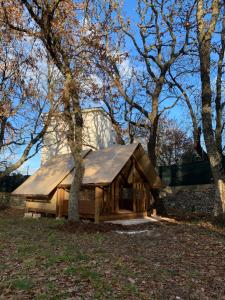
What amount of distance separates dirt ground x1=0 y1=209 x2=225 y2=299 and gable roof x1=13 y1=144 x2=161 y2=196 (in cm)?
439

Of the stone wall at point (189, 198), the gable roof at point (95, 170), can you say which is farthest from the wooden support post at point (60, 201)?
the stone wall at point (189, 198)

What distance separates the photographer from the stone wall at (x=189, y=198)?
70.1 feet

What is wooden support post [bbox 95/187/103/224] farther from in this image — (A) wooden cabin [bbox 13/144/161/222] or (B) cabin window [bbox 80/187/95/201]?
(B) cabin window [bbox 80/187/95/201]

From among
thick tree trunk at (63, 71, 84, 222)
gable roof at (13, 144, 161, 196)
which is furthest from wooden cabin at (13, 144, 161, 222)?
thick tree trunk at (63, 71, 84, 222)

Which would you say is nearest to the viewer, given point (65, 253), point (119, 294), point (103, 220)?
point (119, 294)

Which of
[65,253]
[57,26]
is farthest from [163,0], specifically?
[65,253]

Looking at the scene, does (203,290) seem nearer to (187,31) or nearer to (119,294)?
(119,294)

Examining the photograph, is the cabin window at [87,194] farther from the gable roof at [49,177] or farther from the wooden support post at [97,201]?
the gable roof at [49,177]

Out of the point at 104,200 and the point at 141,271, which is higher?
the point at 104,200

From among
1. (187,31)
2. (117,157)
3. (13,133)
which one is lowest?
(117,157)

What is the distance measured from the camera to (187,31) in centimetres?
1886

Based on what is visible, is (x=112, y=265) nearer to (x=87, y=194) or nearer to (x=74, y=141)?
(x=74, y=141)

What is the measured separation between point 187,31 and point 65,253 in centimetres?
1434

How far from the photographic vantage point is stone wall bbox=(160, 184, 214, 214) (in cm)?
2136
